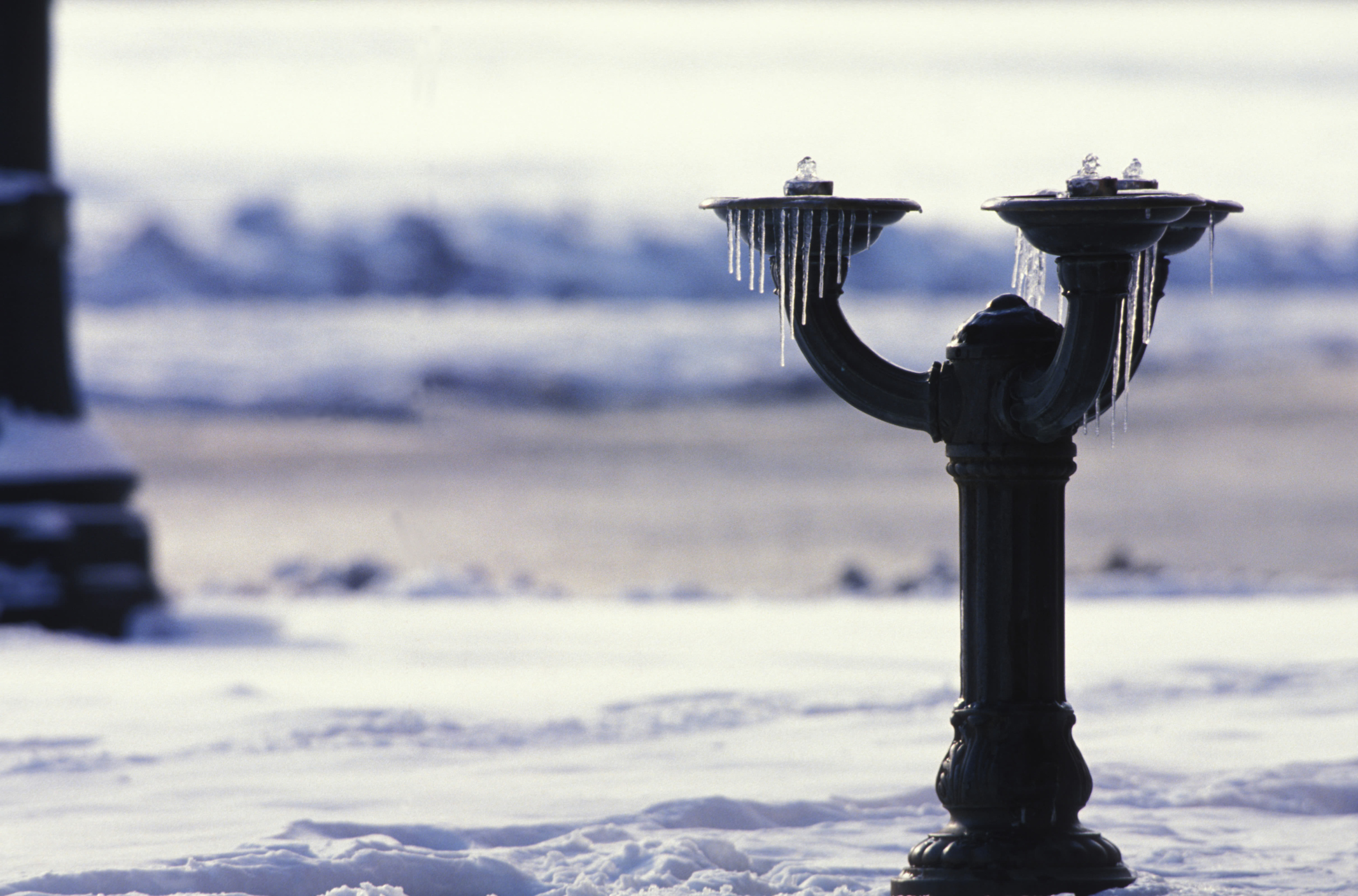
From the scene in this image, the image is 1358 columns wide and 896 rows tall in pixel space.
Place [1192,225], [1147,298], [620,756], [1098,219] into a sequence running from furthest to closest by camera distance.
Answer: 1. [620,756]
2. [1192,225]
3. [1147,298]
4. [1098,219]

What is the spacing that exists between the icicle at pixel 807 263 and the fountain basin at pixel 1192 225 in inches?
33.8

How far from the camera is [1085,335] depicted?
11.2 feet

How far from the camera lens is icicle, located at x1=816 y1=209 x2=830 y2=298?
12.4 ft

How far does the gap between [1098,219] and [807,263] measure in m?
0.74

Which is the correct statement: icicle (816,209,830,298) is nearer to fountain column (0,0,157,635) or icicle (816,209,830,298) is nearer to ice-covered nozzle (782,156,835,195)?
ice-covered nozzle (782,156,835,195)

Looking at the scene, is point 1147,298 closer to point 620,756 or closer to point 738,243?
point 738,243

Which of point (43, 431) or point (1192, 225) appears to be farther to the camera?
point (43, 431)

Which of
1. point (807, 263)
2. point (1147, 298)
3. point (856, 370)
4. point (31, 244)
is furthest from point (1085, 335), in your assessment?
point (31, 244)

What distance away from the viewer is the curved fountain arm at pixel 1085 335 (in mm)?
3412

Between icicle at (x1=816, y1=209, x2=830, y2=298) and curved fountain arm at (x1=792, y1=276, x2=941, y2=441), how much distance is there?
0.04ft

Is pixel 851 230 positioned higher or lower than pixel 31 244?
lower

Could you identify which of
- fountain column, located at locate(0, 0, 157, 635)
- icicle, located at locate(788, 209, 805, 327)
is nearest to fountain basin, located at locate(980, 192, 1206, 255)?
icicle, located at locate(788, 209, 805, 327)

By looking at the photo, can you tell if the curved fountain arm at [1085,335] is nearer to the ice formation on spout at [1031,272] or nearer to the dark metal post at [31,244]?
the ice formation on spout at [1031,272]

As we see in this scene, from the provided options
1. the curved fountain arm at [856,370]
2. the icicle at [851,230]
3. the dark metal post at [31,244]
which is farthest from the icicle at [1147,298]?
the dark metal post at [31,244]
